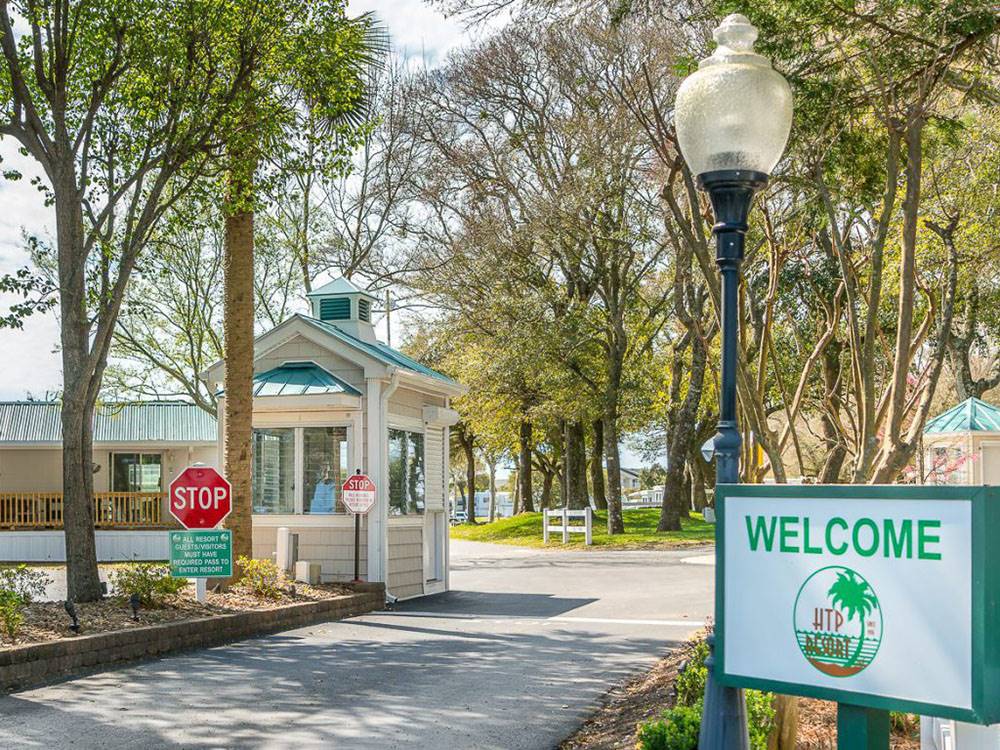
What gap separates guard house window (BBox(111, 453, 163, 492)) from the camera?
3238 centimetres

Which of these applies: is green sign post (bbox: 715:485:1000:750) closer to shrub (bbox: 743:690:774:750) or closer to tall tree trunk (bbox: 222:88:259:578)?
shrub (bbox: 743:690:774:750)

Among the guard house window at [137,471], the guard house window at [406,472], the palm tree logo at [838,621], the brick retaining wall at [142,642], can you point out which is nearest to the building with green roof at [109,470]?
the guard house window at [137,471]

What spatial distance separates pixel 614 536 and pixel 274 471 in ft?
53.4

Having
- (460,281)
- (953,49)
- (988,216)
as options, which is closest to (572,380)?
(460,281)

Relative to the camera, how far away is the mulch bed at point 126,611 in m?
10.1

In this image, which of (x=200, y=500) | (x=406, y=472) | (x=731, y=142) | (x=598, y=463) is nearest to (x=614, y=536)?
(x=598, y=463)

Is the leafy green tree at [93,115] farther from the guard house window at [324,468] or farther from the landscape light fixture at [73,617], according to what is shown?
the guard house window at [324,468]

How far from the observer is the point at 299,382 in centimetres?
1625

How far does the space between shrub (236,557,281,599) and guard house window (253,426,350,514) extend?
2104 mm

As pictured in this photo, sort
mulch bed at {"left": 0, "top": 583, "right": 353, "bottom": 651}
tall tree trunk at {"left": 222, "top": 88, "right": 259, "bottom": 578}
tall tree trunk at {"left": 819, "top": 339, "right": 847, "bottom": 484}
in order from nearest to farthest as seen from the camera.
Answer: mulch bed at {"left": 0, "top": 583, "right": 353, "bottom": 651} → tall tree trunk at {"left": 819, "top": 339, "right": 847, "bottom": 484} → tall tree trunk at {"left": 222, "top": 88, "right": 259, "bottom": 578}

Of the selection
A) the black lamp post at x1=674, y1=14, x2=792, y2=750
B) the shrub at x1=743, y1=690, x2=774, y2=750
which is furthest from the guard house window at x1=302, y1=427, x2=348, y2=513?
the black lamp post at x1=674, y1=14, x2=792, y2=750

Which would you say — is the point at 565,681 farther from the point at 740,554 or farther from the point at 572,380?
the point at 572,380

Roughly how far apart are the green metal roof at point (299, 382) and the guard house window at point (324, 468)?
0.64m

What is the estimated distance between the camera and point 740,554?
436cm
